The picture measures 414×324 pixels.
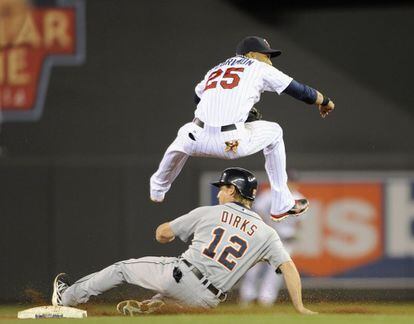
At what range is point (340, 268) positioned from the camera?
12.4 m

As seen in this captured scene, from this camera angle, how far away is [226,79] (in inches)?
300

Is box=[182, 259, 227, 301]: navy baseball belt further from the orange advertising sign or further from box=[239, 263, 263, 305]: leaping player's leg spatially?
the orange advertising sign

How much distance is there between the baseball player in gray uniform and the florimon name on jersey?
729 cm

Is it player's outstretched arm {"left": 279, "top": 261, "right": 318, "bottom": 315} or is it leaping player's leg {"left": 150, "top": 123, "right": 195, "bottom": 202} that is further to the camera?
leaping player's leg {"left": 150, "top": 123, "right": 195, "bottom": 202}

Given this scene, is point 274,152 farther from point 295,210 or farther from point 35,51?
point 35,51

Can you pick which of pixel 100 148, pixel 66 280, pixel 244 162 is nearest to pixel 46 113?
pixel 100 148

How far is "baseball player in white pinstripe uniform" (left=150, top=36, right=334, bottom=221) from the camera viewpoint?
24.7ft

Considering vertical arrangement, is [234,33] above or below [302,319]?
above

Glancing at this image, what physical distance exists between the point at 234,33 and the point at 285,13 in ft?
2.32

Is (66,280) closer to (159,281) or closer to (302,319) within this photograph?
(159,281)

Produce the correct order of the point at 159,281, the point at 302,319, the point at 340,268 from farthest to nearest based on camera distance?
the point at 340,268 → the point at 159,281 → the point at 302,319

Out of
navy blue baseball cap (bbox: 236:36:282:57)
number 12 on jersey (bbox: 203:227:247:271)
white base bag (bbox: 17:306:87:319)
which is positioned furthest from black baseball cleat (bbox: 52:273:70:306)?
navy blue baseball cap (bbox: 236:36:282:57)

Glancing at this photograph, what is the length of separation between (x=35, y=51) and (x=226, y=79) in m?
7.17

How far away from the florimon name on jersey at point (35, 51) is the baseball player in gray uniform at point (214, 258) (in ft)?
23.9
